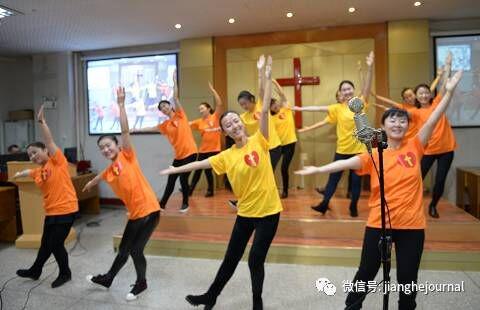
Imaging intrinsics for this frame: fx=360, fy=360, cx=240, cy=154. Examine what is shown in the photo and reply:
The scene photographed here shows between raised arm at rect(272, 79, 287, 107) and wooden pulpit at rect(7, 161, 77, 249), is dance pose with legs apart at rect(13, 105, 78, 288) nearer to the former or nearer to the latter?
wooden pulpit at rect(7, 161, 77, 249)

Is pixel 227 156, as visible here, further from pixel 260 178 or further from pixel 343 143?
pixel 343 143

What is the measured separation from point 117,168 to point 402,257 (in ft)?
7.26

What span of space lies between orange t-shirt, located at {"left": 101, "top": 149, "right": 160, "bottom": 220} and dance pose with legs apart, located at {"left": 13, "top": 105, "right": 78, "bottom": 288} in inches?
25.9

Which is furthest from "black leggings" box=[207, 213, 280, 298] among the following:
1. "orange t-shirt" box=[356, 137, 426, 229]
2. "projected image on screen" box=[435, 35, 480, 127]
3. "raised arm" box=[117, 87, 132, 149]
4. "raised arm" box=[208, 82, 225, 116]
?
"projected image on screen" box=[435, 35, 480, 127]

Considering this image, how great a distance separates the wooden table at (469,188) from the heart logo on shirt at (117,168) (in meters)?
4.37

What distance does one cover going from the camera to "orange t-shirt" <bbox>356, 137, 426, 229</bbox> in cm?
206

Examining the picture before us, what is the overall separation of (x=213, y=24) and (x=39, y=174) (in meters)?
3.26

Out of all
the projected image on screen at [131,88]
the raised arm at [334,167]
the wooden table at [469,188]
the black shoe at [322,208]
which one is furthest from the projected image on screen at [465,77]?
the projected image on screen at [131,88]

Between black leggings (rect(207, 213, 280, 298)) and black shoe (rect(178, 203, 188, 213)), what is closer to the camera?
black leggings (rect(207, 213, 280, 298))

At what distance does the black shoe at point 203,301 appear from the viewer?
2.67 m

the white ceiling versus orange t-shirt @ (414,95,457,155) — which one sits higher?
the white ceiling

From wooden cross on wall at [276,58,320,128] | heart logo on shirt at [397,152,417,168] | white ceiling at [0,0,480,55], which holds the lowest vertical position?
heart logo on shirt at [397,152,417,168]

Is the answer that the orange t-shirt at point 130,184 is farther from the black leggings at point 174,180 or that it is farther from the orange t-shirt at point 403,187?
the orange t-shirt at point 403,187

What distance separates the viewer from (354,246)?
364 cm
